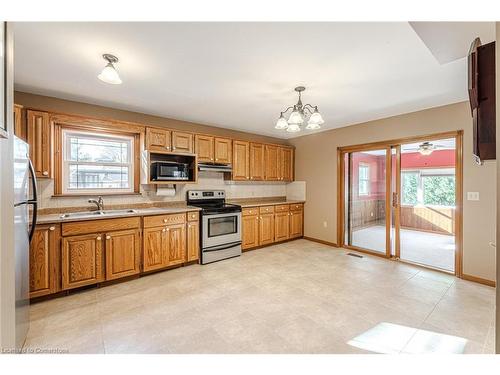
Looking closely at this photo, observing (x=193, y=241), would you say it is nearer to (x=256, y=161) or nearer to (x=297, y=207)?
(x=256, y=161)

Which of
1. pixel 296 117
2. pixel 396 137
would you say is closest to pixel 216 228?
pixel 296 117

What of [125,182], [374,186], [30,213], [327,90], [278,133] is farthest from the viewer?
[278,133]

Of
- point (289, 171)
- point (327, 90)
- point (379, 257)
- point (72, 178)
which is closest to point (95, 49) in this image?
point (72, 178)

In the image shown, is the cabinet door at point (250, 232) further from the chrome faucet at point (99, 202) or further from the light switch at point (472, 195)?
the light switch at point (472, 195)

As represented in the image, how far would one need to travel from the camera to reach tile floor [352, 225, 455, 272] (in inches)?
142

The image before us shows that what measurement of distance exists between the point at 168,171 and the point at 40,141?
1.54 metres

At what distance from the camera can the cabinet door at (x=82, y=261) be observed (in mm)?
2539

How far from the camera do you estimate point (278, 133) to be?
5.09 metres

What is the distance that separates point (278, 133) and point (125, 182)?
3.24m

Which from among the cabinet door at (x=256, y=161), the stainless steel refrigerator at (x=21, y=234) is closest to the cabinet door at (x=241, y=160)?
the cabinet door at (x=256, y=161)

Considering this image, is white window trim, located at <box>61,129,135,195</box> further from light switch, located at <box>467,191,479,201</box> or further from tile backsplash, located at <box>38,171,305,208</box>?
light switch, located at <box>467,191,479,201</box>

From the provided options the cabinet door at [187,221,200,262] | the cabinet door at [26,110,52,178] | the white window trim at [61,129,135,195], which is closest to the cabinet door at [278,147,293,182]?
the cabinet door at [187,221,200,262]

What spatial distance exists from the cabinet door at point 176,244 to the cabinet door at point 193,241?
0.08 meters
